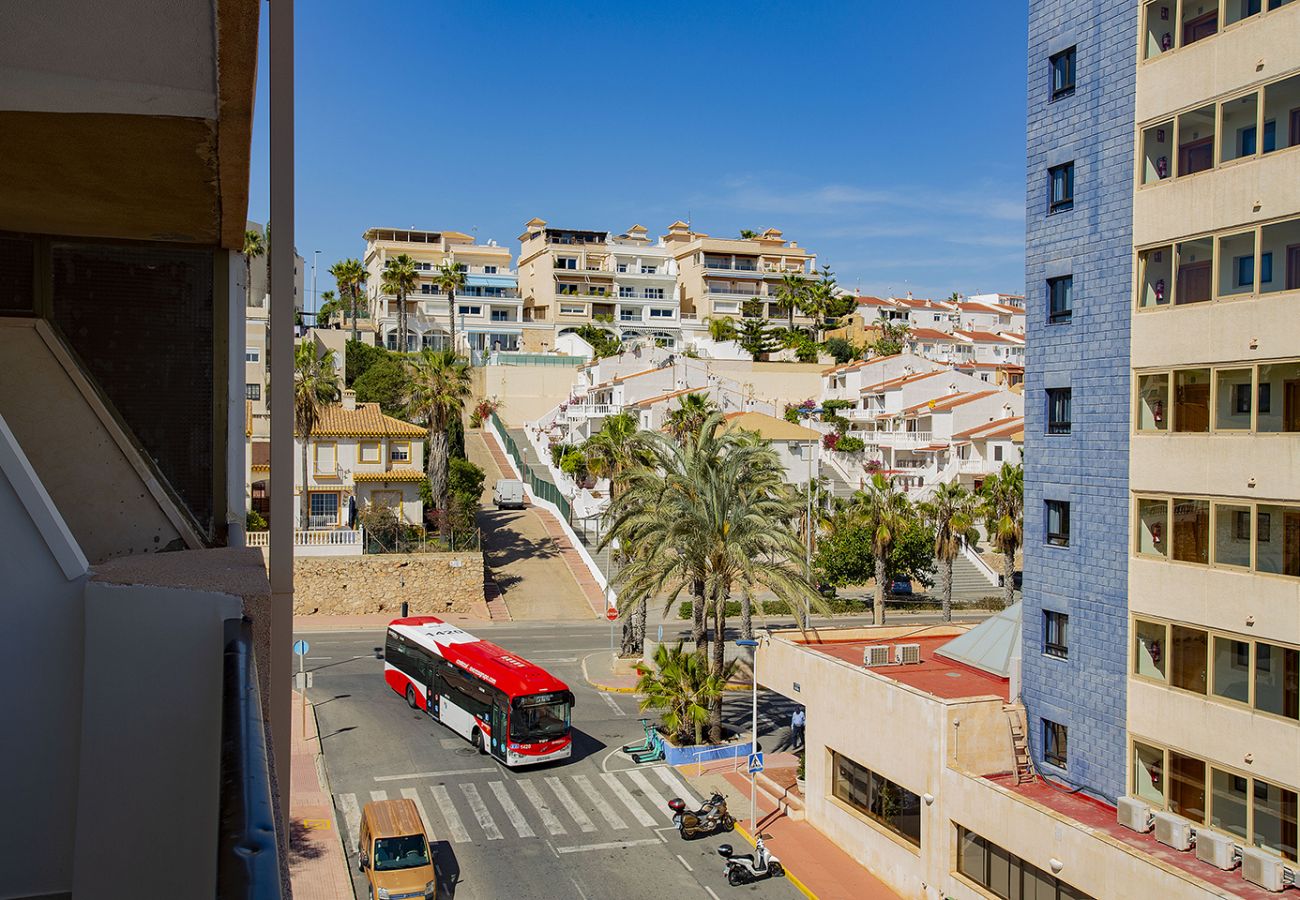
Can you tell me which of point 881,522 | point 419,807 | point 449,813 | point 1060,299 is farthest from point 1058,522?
point 881,522

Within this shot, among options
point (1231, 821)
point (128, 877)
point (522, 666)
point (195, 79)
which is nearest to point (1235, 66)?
point (1231, 821)

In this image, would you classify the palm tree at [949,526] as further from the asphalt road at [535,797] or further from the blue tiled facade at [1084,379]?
the blue tiled facade at [1084,379]

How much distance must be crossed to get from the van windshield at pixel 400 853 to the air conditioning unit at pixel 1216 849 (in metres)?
12.3

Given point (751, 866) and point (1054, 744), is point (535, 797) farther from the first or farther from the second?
point (1054, 744)

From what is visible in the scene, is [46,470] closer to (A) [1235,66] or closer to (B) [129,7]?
(B) [129,7]

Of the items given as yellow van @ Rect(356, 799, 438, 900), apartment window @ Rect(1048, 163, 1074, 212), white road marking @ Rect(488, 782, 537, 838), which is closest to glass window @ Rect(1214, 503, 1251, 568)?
apartment window @ Rect(1048, 163, 1074, 212)

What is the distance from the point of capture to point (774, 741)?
28.3 metres

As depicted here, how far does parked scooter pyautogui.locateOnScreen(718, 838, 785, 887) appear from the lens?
62.5 ft

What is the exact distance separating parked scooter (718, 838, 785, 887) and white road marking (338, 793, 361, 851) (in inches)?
289

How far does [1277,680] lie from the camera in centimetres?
1431

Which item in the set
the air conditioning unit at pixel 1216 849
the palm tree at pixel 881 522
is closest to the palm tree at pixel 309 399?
the palm tree at pixel 881 522

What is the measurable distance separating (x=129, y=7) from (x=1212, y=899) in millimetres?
15078

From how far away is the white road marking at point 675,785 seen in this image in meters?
23.6

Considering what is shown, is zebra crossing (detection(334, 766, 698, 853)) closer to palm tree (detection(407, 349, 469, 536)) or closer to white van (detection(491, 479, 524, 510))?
palm tree (detection(407, 349, 469, 536))
